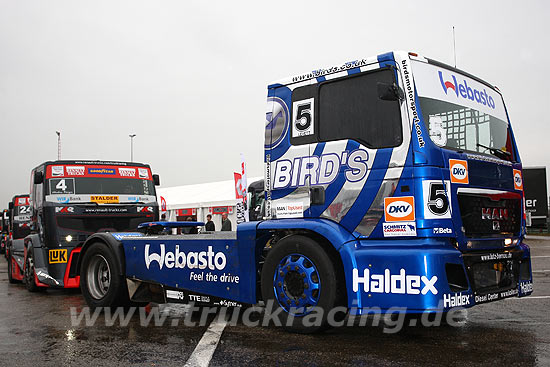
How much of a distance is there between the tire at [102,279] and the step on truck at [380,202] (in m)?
1.56

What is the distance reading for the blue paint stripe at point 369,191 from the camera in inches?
207

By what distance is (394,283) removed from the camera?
16.3 feet

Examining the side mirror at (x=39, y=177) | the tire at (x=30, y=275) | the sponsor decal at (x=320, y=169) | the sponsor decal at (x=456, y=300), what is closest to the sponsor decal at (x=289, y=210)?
the sponsor decal at (x=320, y=169)

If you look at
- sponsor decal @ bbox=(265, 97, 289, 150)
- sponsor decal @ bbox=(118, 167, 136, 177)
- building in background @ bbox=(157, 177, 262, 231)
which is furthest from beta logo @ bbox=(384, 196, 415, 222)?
building in background @ bbox=(157, 177, 262, 231)

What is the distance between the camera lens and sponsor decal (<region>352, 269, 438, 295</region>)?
4.81 meters

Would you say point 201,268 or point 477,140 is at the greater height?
point 477,140

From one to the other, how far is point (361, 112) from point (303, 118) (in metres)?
0.71

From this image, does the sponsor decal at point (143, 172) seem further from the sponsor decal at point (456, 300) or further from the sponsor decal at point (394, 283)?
the sponsor decal at point (456, 300)

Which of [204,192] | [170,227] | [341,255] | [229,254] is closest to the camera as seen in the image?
[341,255]

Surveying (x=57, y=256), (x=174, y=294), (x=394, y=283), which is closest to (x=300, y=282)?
(x=394, y=283)

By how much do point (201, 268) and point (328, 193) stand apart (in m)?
1.86

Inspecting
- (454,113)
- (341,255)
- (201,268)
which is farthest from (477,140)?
(201,268)

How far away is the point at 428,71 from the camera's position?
17.9 ft

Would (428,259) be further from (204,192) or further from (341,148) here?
(204,192)
